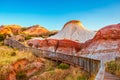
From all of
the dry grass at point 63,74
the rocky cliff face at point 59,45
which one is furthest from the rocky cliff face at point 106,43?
the dry grass at point 63,74

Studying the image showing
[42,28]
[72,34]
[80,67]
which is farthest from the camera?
[42,28]

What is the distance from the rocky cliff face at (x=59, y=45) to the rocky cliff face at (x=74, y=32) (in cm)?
903

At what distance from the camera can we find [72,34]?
213 feet

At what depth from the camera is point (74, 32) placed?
6512 cm

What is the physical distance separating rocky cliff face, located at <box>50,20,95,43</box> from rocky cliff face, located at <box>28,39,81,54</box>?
9.03 m

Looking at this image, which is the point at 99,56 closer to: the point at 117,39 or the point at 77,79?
the point at 117,39

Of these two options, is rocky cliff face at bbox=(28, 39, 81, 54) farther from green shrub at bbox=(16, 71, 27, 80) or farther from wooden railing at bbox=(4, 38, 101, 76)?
green shrub at bbox=(16, 71, 27, 80)

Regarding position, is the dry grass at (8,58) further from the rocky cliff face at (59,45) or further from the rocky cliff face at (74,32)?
the rocky cliff face at (74,32)

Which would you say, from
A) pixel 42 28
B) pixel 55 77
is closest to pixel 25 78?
pixel 55 77

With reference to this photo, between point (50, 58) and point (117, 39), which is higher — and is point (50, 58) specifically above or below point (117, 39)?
below

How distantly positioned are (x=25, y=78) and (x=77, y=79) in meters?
9.57

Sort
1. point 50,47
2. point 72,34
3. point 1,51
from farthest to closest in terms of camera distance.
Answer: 1. point 72,34
2. point 50,47
3. point 1,51

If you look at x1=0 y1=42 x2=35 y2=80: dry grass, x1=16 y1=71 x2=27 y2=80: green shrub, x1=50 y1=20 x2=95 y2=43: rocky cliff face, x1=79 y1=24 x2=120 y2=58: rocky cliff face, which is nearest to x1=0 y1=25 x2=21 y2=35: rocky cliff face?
x1=50 y1=20 x2=95 y2=43: rocky cliff face

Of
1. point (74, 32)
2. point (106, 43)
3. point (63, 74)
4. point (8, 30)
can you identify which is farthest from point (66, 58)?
point (8, 30)
